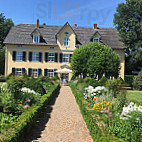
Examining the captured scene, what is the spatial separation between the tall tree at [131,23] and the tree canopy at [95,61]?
20.6 ft

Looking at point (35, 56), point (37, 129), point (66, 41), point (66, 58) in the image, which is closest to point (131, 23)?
point (66, 41)

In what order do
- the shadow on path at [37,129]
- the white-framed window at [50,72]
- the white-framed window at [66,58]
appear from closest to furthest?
the shadow on path at [37,129] < the white-framed window at [50,72] < the white-framed window at [66,58]

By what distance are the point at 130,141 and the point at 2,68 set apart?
32.5 meters

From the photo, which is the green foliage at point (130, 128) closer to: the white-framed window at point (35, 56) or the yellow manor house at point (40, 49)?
the yellow manor house at point (40, 49)

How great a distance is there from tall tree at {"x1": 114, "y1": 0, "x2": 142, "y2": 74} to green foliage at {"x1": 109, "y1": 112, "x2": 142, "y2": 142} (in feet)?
68.6

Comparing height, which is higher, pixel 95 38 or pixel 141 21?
pixel 141 21

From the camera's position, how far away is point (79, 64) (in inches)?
745

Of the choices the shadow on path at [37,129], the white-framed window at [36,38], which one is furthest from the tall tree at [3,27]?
the shadow on path at [37,129]

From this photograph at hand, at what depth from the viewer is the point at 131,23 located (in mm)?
22719

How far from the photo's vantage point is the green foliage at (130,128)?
3.78 m

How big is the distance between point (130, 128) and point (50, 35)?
24.3 meters

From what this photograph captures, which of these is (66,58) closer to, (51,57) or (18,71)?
(51,57)

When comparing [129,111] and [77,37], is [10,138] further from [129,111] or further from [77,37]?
[77,37]

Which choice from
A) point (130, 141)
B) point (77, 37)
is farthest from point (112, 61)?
point (130, 141)
